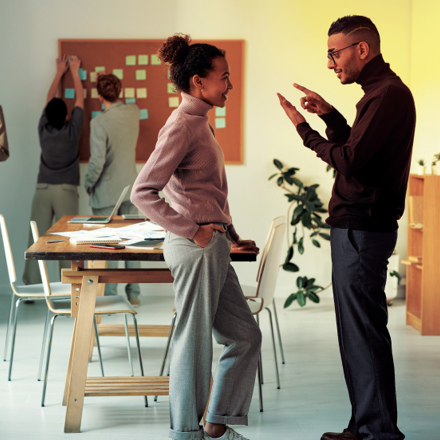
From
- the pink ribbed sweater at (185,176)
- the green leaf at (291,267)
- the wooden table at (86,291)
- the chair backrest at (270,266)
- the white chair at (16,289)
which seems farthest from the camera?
the green leaf at (291,267)

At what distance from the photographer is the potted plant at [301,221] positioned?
570cm

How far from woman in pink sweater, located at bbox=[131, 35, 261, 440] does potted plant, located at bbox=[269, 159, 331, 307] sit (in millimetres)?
2939

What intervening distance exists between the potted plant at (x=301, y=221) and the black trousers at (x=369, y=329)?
2846mm

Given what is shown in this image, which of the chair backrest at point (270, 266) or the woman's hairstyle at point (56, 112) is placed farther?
the woman's hairstyle at point (56, 112)

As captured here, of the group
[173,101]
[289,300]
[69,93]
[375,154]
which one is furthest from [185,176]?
[69,93]

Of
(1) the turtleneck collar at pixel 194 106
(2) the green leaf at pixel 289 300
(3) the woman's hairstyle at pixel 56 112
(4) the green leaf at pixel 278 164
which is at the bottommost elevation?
(2) the green leaf at pixel 289 300

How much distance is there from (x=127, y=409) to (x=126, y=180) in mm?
2635

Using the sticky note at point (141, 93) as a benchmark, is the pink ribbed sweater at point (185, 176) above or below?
below

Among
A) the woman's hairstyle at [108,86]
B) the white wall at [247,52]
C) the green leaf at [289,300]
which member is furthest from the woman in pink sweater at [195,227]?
the white wall at [247,52]

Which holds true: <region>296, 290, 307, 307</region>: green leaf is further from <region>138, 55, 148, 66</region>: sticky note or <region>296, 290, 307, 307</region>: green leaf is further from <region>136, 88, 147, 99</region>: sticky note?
<region>138, 55, 148, 66</region>: sticky note

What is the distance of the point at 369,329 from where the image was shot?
9.00ft

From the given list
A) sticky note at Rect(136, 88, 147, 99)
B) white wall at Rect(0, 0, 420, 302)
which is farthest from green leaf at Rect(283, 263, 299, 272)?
sticky note at Rect(136, 88, 147, 99)

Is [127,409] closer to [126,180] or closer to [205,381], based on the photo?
[205,381]

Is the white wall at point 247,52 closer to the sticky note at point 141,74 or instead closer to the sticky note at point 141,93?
the sticky note at point 141,74
